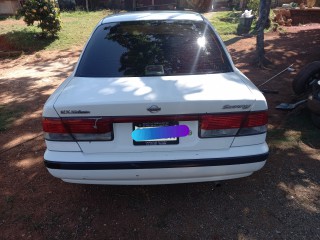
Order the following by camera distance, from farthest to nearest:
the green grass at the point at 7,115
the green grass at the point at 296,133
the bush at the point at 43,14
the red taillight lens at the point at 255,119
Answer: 1. the bush at the point at 43,14
2. the green grass at the point at 7,115
3. the green grass at the point at 296,133
4. the red taillight lens at the point at 255,119

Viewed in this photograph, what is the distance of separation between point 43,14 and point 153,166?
9622mm

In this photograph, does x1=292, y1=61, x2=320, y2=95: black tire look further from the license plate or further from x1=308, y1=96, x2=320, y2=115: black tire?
the license plate

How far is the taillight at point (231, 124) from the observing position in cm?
232

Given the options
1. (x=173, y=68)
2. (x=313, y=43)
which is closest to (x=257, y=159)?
(x=173, y=68)

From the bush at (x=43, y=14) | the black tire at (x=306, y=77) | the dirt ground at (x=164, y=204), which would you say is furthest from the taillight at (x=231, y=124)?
the bush at (x=43, y=14)

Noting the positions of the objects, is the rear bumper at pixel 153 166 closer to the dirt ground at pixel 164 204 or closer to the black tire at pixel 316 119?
the dirt ground at pixel 164 204

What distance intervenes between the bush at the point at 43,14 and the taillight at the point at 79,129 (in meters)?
9.04

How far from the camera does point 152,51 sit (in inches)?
118

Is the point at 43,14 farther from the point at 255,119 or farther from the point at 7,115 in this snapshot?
the point at 255,119

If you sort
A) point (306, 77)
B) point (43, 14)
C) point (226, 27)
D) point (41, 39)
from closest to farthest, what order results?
point (306, 77) < point (43, 14) < point (41, 39) < point (226, 27)

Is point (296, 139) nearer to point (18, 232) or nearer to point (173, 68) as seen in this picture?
point (173, 68)

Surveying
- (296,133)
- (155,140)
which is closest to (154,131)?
(155,140)

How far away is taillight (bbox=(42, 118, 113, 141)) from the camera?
2.28 metres

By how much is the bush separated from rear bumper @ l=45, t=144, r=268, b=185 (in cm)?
907
